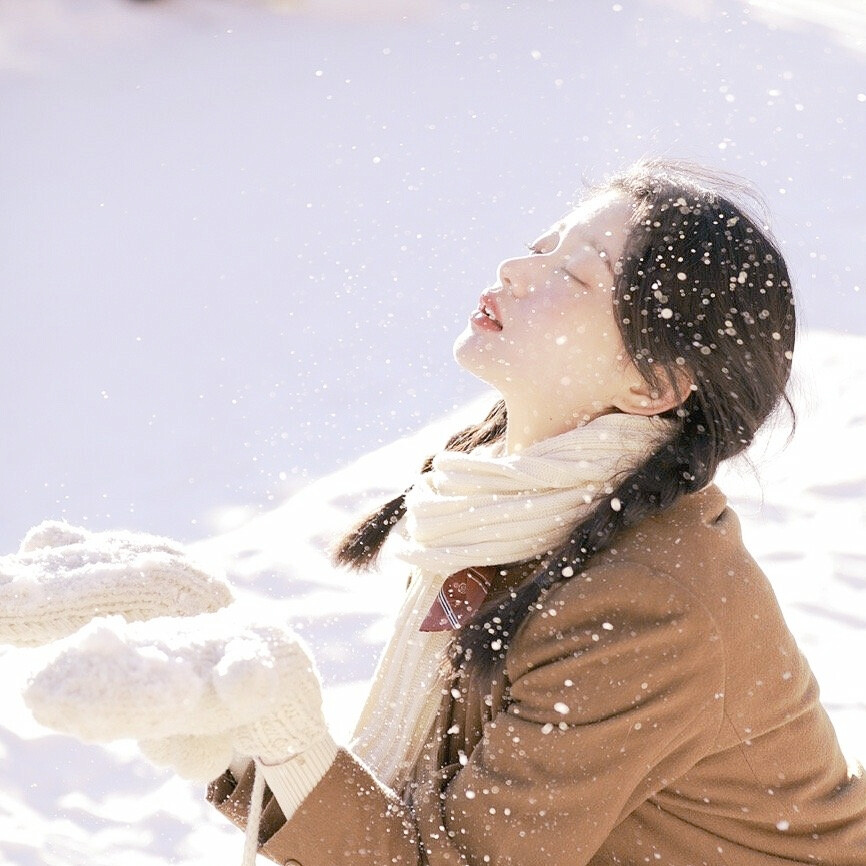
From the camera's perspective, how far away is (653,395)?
1369mm

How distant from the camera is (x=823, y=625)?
2.64 metres

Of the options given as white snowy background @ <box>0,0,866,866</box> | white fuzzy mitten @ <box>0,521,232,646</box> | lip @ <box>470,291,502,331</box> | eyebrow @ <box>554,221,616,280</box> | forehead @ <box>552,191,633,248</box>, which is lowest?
white snowy background @ <box>0,0,866,866</box>

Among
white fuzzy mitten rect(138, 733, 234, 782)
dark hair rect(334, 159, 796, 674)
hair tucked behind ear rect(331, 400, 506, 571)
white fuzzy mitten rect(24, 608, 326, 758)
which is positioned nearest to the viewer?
white fuzzy mitten rect(24, 608, 326, 758)

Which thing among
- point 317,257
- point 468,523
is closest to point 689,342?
point 468,523

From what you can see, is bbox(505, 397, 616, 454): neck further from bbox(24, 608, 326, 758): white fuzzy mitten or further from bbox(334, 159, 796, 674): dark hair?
bbox(24, 608, 326, 758): white fuzzy mitten

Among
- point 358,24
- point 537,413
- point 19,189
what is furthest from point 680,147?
point 537,413

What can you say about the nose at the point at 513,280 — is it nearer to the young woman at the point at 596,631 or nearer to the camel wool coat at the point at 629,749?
the young woman at the point at 596,631

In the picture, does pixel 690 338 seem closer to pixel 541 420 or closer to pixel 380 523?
pixel 541 420

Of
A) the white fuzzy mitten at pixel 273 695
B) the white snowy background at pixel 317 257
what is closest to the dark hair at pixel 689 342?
the white fuzzy mitten at pixel 273 695

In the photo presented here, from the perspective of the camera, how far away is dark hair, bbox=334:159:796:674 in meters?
1.29

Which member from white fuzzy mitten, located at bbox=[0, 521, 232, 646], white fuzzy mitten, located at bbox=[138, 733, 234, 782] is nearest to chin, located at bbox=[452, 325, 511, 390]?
white fuzzy mitten, located at bbox=[0, 521, 232, 646]

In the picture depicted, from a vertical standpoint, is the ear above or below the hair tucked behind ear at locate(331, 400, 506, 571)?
above

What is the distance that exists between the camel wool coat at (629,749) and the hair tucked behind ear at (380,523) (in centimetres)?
37

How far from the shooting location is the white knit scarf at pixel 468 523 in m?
1.32
